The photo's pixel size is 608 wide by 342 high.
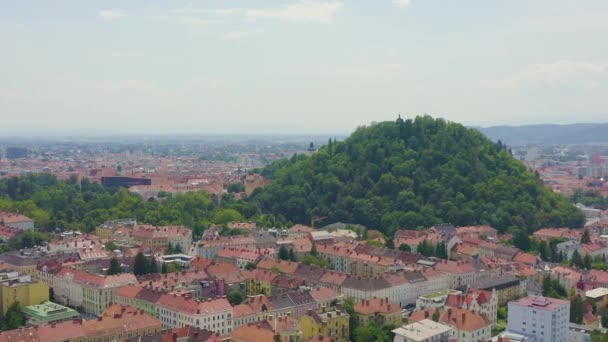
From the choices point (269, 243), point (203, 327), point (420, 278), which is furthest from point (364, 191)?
point (203, 327)

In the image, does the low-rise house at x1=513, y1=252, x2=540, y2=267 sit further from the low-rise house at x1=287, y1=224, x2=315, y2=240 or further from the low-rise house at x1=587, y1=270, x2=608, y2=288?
the low-rise house at x1=287, y1=224, x2=315, y2=240

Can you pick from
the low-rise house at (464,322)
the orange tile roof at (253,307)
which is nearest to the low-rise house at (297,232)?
the orange tile roof at (253,307)

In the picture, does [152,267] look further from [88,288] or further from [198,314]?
[198,314]

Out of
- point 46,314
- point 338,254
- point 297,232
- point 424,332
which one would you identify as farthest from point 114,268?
point 297,232

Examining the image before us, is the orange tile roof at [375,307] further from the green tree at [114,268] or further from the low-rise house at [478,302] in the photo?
the green tree at [114,268]

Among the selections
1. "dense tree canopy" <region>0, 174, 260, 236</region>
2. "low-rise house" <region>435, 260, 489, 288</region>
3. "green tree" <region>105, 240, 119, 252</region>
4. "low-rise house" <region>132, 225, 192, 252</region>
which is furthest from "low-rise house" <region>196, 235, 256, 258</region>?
"low-rise house" <region>435, 260, 489, 288</region>

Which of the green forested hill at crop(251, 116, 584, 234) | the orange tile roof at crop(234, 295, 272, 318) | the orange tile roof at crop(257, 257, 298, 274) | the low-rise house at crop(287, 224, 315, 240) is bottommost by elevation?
the low-rise house at crop(287, 224, 315, 240)
